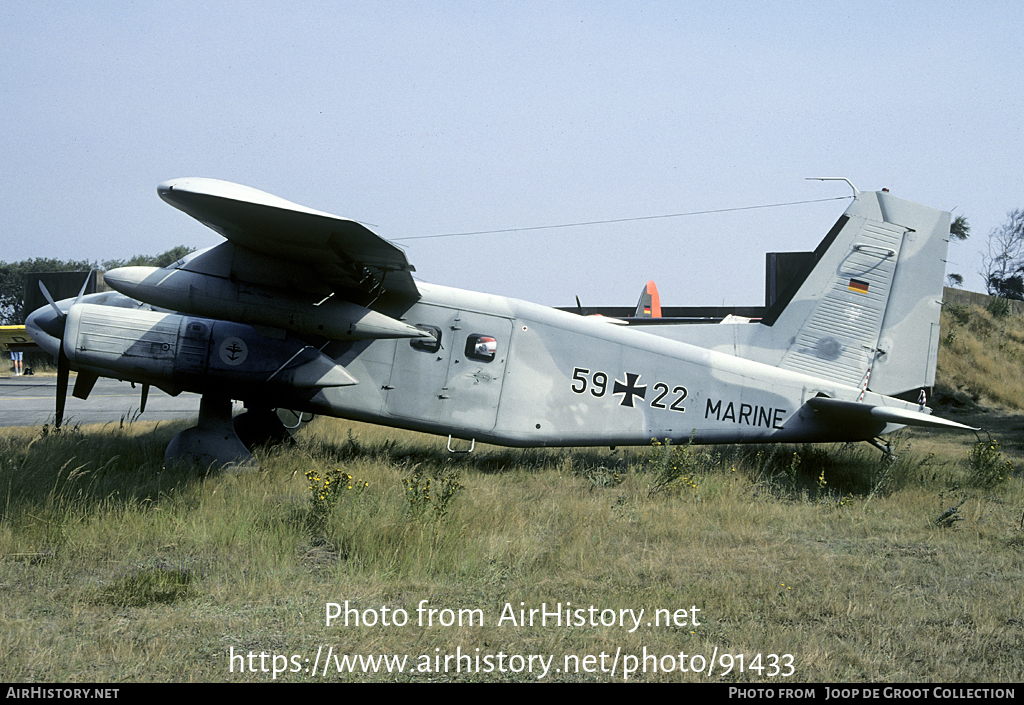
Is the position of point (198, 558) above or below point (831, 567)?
below

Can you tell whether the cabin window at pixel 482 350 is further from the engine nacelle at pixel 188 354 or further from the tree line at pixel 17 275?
the tree line at pixel 17 275

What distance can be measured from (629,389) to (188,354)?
19.7 ft

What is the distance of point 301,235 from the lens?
7.89 metres

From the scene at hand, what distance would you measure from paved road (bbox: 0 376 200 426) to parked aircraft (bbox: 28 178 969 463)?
5551mm

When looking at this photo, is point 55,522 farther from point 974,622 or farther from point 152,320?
point 974,622

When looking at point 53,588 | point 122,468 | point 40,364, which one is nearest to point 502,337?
point 122,468

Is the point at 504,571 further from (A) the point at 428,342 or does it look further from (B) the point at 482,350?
(A) the point at 428,342

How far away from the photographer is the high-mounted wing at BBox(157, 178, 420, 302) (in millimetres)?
7059

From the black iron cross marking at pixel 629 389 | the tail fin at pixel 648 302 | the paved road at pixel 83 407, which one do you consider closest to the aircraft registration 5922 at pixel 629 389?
the black iron cross marking at pixel 629 389

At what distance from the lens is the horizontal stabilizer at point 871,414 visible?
8.58 meters

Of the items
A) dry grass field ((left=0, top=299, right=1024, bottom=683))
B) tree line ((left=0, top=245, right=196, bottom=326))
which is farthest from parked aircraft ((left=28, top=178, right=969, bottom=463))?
tree line ((left=0, top=245, right=196, bottom=326))

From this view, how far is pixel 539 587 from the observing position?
19.1ft

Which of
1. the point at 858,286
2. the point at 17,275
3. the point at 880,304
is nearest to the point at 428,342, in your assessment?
Result: the point at 858,286
